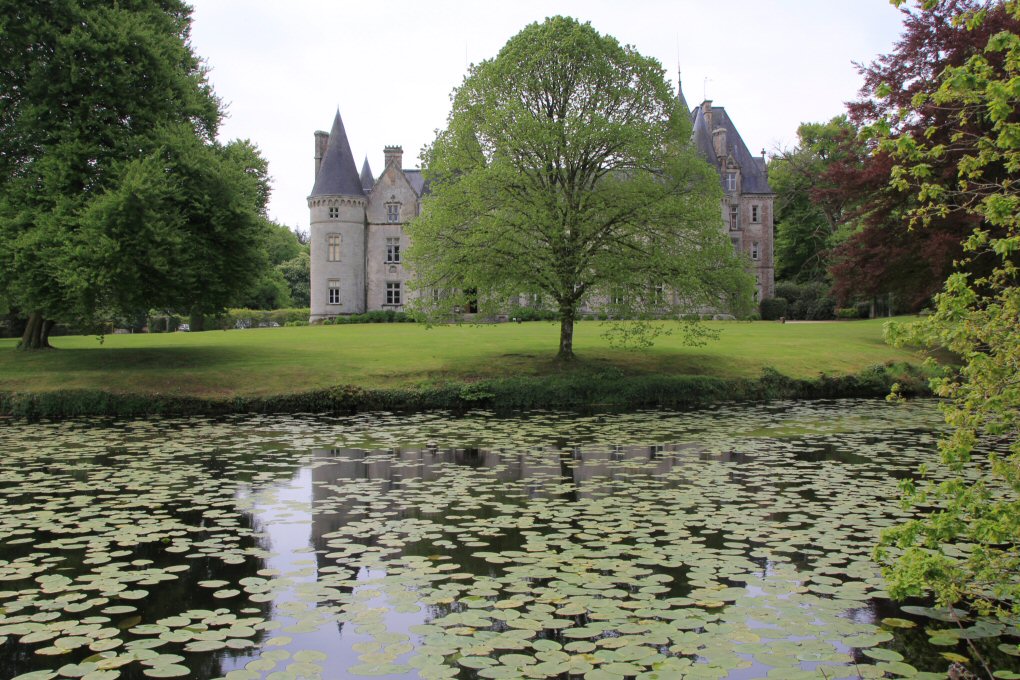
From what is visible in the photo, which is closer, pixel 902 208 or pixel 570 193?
pixel 570 193

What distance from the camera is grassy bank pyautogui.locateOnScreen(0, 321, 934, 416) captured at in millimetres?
21266

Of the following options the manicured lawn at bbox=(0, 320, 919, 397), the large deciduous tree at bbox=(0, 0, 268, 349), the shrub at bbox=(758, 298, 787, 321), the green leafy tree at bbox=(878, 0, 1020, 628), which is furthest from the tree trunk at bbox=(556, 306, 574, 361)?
the shrub at bbox=(758, 298, 787, 321)

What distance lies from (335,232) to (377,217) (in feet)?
10.4

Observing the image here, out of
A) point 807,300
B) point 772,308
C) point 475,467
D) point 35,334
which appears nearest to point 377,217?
point 772,308

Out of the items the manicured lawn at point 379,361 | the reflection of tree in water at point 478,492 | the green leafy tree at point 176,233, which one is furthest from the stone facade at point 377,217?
the reflection of tree in water at point 478,492

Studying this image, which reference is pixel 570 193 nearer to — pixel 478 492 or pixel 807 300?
pixel 478 492

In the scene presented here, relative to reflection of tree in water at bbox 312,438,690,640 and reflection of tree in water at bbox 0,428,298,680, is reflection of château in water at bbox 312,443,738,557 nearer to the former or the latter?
reflection of tree in water at bbox 312,438,690,640

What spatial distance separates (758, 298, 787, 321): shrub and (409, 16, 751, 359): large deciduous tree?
1220 inches

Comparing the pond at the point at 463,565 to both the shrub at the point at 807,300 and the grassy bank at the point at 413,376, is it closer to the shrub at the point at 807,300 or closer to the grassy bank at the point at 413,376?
the grassy bank at the point at 413,376

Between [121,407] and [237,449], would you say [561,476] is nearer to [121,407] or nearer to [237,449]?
[237,449]

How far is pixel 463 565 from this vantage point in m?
7.44

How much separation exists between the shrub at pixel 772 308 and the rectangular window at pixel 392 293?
82.0 feet

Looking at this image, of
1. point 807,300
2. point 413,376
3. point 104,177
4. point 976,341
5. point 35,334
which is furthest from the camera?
point 807,300

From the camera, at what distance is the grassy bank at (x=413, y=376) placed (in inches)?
837
